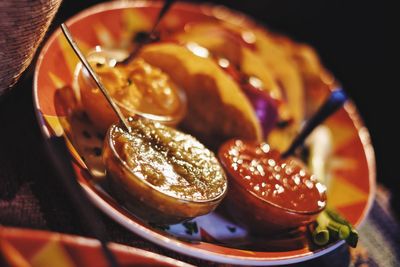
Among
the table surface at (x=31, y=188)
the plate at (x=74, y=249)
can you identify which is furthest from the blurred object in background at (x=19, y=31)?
the plate at (x=74, y=249)

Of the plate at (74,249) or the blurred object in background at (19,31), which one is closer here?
the plate at (74,249)

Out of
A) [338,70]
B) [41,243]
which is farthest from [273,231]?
[338,70]

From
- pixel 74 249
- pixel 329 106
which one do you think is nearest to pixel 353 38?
pixel 329 106

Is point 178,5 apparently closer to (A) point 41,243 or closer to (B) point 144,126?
(B) point 144,126

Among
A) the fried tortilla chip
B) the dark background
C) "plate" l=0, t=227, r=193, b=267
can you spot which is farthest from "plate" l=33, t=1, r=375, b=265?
the dark background

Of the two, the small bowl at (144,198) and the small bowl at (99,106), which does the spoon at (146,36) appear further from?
the small bowl at (144,198)

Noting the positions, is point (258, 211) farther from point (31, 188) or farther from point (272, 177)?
point (31, 188)

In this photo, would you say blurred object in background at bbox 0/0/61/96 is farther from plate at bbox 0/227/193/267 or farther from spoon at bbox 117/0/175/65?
spoon at bbox 117/0/175/65
